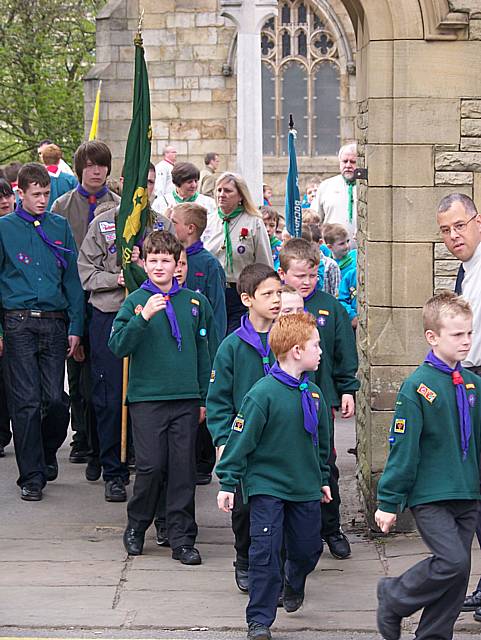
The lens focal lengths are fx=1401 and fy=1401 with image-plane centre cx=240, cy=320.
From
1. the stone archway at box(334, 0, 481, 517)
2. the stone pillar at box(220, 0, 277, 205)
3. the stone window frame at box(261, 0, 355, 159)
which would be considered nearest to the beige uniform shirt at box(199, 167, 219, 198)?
the stone pillar at box(220, 0, 277, 205)

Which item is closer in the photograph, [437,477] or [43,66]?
[437,477]

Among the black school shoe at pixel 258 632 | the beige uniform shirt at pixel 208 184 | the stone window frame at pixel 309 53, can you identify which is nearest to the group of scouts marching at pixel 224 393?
the black school shoe at pixel 258 632

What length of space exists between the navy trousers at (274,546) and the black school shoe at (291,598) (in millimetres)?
67

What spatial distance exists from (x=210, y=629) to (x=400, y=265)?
107 inches

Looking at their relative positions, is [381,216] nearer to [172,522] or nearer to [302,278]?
[302,278]

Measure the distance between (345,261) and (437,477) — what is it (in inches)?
239

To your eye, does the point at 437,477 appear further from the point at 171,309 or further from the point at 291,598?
the point at 171,309

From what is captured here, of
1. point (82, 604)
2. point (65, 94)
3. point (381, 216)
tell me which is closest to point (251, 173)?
point (381, 216)

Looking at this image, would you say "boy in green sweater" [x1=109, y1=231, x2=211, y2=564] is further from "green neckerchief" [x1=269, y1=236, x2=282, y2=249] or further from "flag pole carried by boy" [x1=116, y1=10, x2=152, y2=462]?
"green neckerchief" [x1=269, y1=236, x2=282, y2=249]

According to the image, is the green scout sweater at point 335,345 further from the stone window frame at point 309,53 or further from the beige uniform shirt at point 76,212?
the stone window frame at point 309,53

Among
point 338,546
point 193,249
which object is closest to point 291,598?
A: point 338,546

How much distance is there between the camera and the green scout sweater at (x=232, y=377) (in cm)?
696

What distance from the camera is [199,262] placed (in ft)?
30.0

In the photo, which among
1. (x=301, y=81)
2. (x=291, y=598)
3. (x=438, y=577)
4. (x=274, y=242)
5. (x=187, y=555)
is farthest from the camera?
(x=301, y=81)
